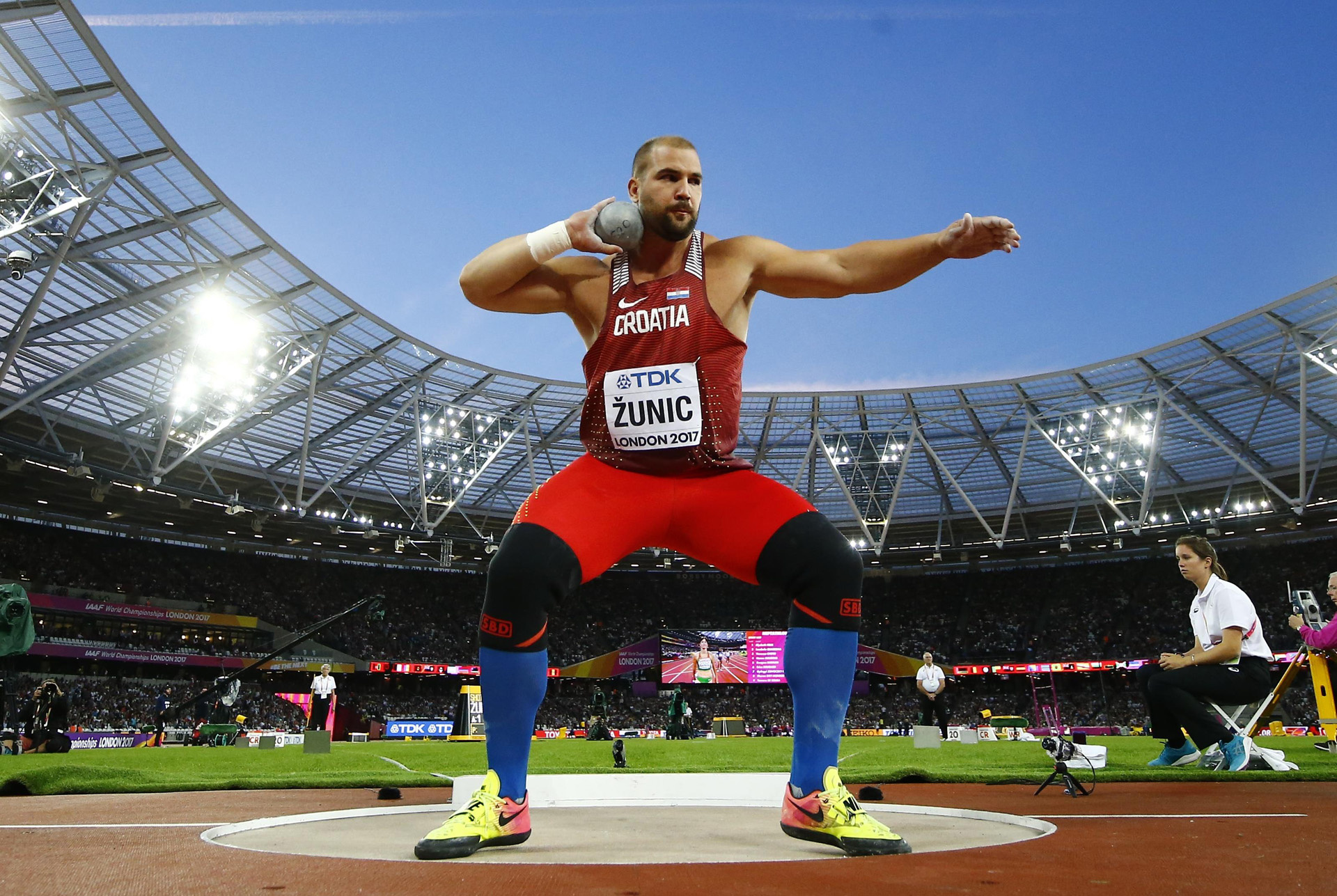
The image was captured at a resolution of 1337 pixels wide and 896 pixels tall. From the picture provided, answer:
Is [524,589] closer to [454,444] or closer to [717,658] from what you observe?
[454,444]

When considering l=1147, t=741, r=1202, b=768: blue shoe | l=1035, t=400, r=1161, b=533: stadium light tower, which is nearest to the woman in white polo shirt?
l=1147, t=741, r=1202, b=768: blue shoe

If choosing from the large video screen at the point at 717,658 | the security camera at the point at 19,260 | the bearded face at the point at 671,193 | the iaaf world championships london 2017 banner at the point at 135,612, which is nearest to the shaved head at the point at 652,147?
the bearded face at the point at 671,193

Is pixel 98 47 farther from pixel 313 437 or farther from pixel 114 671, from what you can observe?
pixel 114 671

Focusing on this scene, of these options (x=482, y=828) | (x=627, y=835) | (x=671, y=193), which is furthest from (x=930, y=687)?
(x=482, y=828)

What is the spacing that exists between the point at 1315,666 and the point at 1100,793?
10622mm

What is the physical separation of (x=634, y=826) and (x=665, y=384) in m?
1.72

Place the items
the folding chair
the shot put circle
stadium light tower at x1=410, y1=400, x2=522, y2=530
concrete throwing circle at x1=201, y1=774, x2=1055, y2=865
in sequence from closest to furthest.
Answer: concrete throwing circle at x1=201, y1=774, x2=1055, y2=865
the shot put circle
the folding chair
stadium light tower at x1=410, y1=400, x2=522, y2=530

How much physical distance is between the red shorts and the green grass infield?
134 inches

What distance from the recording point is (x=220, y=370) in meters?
21.4

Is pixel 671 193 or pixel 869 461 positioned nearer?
pixel 671 193

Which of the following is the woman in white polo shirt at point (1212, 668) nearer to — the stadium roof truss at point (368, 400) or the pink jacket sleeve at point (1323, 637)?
the pink jacket sleeve at point (1323, 637)

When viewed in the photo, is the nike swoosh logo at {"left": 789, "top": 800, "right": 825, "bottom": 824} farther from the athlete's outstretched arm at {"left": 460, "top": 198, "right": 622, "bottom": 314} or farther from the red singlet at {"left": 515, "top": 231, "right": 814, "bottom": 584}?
the athlete's outstretched arm at {"left": 460, "top": 198, "right": 622, "bottom": 314}

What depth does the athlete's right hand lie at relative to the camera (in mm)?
2908

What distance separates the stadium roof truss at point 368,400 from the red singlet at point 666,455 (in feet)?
49.7
